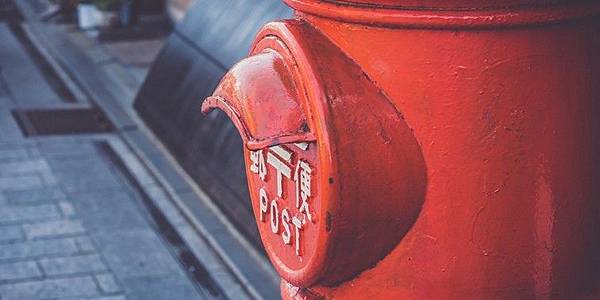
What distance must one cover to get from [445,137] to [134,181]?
557cm

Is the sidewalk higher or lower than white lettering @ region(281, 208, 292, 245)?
lower

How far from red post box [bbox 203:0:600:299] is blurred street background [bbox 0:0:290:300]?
350 centimetres

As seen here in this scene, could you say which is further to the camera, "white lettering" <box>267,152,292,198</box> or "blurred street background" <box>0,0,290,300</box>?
"blurred street background" <box>0,0,290,300</box>

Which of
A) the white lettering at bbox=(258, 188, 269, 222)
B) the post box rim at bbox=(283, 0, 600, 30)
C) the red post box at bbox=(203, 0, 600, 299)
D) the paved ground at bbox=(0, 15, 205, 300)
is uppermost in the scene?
the post box rim at bbox=(283, 0, 600, 30)

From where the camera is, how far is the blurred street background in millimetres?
5535

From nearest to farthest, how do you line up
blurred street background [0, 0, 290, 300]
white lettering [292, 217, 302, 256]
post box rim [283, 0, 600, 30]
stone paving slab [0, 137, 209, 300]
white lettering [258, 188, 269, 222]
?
post box rim [283, 0, 600, 30] → white lettering [292, 217, 302, 256] → white lettering [258, 188, 269, 222] → stone paving slab [0, 137, 209, 300] → blurred street background [0, 0, 290, 300]

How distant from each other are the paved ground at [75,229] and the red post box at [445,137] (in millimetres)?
3681

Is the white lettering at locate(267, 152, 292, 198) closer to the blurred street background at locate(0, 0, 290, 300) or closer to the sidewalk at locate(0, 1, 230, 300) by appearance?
the blurred street background at locate(0, 0, 290, 300)

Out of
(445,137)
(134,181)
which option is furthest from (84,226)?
(445,137)

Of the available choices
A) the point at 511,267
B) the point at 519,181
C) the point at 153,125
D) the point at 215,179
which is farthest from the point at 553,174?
the point at 153,125

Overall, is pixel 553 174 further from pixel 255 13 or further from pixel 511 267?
pixel 255 13

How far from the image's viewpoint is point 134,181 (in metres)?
7.11

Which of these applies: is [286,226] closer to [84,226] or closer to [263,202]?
[263,202]

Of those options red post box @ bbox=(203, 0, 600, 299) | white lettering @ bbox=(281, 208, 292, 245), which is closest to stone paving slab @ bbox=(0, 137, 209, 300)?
white lettering @ bbox=(281, 208, 292, 245)
